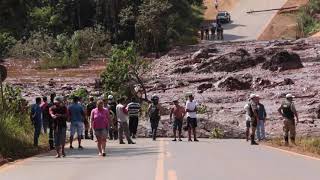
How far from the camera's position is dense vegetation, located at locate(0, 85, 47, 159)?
20250mm

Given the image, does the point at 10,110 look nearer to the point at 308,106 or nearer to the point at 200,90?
the point at 308,106

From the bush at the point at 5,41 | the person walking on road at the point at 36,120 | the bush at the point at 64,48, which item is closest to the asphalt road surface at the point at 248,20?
the bush at the point at 64,48

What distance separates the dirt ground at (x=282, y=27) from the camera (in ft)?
241

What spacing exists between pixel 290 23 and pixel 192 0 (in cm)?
1364

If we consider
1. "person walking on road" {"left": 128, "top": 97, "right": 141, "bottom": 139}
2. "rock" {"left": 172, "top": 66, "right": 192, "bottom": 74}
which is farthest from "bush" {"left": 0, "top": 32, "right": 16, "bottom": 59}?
"rock" {"left": 172, "top": 66, "right": 192, "bottom": 74}

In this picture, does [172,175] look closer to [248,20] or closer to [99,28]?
[99,28]

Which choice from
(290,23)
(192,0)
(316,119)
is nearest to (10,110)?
(316,119)

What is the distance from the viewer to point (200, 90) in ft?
134

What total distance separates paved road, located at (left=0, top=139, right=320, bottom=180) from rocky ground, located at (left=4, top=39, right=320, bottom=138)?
10.1m

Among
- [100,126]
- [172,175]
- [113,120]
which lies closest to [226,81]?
[113,120]

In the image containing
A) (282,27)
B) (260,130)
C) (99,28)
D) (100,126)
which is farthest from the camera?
(282,27)

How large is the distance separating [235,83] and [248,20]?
48193 millimetres

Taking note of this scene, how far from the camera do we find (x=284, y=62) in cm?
4409

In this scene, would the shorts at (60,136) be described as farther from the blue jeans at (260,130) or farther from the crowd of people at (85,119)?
the blue jeans at (260,130)
